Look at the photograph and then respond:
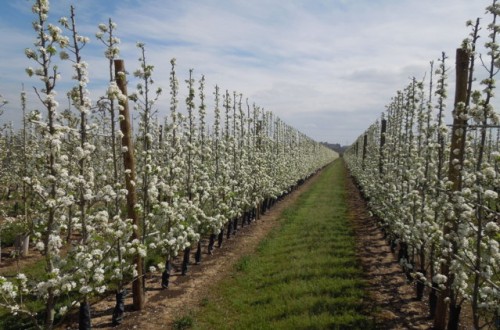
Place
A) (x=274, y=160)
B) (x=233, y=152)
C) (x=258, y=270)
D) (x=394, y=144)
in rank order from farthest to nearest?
(x=274, y=160)
(x=233, y=152)
(x=394, y=144)
(x=258, y=270)

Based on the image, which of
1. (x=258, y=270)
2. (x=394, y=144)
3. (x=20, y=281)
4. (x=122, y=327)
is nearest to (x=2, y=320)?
(x=122, y=327)

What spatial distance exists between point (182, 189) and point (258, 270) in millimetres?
4196

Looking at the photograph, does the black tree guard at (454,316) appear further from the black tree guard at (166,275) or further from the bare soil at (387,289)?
the black tree guard at (166,275)

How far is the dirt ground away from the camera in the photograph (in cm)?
989

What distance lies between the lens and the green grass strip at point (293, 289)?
970 centimetres

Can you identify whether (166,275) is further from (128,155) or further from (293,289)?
(128,155)

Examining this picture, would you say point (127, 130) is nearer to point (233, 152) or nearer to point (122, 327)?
point (122, 327)

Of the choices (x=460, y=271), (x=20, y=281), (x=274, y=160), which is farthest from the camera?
(x=274, y=160)

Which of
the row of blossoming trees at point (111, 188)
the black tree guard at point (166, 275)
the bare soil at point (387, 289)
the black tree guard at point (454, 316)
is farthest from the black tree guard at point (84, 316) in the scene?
the black tree guard at point (454, 316)

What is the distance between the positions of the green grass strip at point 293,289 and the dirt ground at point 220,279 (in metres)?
0.42

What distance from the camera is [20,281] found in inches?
223

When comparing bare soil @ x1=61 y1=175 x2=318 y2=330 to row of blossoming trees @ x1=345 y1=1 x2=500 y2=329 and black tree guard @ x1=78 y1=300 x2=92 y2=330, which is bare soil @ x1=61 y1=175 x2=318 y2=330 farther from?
row of blossoming trees @ x1=345 y1=1 x2=500 y2=329

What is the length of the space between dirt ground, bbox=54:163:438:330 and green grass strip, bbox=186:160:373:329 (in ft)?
1.38

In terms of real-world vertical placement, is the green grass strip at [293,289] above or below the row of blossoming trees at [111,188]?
below
